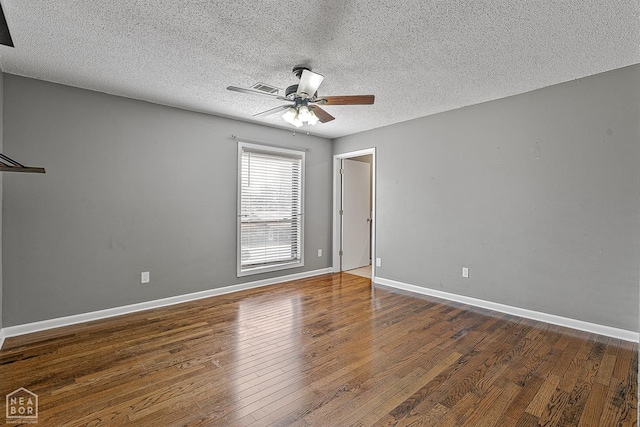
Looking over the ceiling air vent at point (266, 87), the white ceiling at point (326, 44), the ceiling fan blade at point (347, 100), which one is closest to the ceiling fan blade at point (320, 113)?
the ceiling fan blade at point (347, 100)

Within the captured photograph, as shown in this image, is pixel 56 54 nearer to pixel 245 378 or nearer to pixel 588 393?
pixel 245 378

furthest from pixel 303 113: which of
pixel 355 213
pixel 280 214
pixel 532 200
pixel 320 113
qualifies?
pixel 355 213

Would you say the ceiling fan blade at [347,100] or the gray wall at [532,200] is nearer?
the ceiling fan blade at [347,100]

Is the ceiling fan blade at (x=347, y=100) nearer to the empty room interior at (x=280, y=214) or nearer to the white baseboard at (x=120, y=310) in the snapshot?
the empty room interior at (x=280, y=214)

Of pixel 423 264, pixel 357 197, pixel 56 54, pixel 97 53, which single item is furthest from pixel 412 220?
pixel 56 54

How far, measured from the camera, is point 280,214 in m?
5.06

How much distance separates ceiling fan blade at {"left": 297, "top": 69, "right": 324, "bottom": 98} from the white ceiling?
0.19 meters

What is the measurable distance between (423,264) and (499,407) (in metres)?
2.61

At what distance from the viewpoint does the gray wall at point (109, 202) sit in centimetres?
303

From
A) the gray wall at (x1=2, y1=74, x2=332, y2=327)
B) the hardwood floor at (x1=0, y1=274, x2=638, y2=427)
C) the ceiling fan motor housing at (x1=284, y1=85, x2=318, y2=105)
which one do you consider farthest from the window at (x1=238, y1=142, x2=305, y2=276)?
the ceiling fan motor housing at (x1=284, y1=85, x2=318, y2=105)

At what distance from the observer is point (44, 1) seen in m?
1.96

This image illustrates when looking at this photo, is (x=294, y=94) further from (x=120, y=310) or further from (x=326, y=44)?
(x=120, y=310)

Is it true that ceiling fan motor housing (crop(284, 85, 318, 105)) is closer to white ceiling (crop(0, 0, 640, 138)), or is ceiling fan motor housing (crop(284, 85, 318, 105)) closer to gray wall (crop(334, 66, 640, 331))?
white ceiling (crop(0, 0, 640, 138))

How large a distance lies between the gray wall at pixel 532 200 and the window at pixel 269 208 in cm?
165
